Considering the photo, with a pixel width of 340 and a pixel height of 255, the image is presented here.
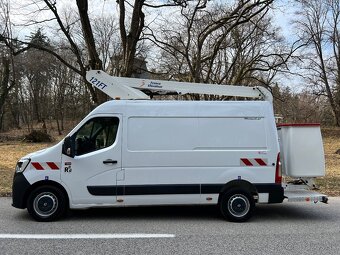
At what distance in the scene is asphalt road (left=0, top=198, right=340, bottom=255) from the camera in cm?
620

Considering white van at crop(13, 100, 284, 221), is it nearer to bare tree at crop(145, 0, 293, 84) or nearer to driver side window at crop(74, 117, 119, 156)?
driver side window at crop(74, 117, 119, 156)

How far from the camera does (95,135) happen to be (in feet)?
26.3

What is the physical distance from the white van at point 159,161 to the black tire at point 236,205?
2 centimetres

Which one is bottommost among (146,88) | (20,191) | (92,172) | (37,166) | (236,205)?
(236,205)

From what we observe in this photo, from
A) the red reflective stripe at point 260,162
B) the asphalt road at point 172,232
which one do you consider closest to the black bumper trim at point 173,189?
the red reflective stripe at point 260,162

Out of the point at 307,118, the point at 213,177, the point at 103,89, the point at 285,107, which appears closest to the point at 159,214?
the point at 213,177

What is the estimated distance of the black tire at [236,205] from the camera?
8.09 meters

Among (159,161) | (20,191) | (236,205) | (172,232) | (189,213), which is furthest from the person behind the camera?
(189,213)

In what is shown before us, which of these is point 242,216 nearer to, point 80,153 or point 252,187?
point 252,187

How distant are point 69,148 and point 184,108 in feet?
7.58

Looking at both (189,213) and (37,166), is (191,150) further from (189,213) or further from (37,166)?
Answer: (37,166)

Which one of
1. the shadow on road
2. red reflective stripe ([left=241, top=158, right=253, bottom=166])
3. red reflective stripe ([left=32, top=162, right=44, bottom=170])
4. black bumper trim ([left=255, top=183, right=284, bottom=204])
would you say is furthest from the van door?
black bumper trim ([left=255, top=183, right=284, bottom=204])

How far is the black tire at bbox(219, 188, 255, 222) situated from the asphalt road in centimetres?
20

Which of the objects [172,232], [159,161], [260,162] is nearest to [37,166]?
[159,161]
